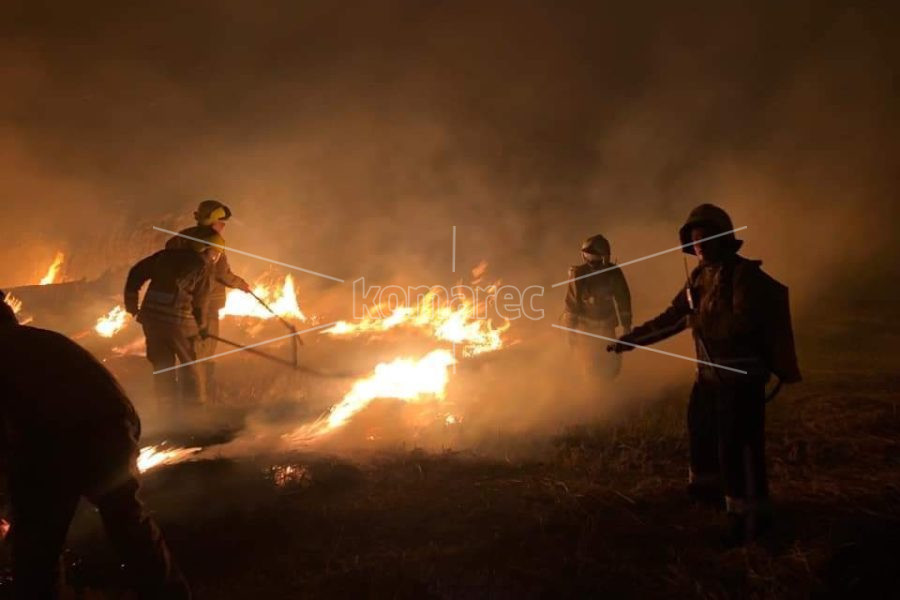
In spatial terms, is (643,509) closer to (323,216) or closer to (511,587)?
(511,587)

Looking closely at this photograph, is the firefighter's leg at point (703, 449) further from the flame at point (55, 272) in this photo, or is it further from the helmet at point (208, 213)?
the flame at point (55, 272)

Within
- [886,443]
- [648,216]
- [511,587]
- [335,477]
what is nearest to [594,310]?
[886,443]

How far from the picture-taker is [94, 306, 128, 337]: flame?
12.4 meters

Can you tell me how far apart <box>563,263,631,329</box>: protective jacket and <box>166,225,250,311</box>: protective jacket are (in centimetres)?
443

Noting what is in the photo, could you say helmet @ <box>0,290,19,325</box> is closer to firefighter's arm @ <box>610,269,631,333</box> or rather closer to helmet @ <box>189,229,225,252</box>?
helmet @ <box>189,229,225,252</box>

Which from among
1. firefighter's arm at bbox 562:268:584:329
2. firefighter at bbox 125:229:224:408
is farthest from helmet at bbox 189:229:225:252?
firefighter's arm at bbox 562:268:584:329

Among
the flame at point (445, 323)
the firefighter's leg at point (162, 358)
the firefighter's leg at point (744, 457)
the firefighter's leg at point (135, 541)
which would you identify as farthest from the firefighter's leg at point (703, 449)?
the flame at point (445, 323)

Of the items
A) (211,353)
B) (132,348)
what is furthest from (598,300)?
(132,348)

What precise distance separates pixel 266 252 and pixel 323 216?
1986 millimetres

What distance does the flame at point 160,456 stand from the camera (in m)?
5.67

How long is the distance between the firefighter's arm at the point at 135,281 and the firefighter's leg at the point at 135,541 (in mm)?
4151

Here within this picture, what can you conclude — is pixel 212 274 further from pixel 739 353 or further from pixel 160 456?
pixel 739 353

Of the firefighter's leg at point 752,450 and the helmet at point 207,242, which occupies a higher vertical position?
the helmet at point 207,242

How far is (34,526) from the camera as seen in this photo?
9.32ft
